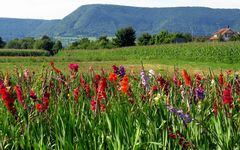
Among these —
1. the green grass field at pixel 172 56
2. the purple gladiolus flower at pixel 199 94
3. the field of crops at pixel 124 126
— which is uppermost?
the purple gladiolus flower at pixel 199 94

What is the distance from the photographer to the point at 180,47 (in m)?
62.2

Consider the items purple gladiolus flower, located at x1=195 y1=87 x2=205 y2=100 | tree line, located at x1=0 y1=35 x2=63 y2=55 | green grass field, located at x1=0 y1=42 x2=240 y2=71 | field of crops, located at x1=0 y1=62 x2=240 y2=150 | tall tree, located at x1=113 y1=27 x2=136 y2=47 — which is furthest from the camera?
tree line, located at x1=0 y1=35 x2=63 y2=55

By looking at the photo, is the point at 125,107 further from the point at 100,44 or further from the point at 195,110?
the point at 100,44

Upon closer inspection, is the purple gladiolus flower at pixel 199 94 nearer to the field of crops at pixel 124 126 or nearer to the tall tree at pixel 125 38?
the field of crops at pixel 124 126

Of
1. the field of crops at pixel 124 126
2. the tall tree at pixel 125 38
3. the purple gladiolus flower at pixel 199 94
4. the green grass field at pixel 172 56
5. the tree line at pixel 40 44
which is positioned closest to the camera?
the field of crops at pixel 124 126

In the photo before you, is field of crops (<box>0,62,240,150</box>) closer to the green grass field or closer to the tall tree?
the green grass field

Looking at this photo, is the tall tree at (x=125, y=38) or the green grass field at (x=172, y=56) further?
the tall tree at (x=125, y=38)

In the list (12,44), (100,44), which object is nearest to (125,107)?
(100,44)

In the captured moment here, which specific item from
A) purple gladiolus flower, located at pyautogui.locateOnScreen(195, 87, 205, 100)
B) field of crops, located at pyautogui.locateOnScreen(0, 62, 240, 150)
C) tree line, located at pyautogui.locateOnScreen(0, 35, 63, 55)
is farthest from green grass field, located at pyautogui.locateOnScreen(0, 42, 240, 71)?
tree line, located at pyautogui.locateOnScreen(0, 35, 63, 55)

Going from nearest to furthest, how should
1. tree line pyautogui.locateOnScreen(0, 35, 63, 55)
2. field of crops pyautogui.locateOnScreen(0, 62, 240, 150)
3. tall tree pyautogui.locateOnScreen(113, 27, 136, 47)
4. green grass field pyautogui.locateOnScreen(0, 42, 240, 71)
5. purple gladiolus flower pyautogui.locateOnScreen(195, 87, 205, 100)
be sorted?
1. field of crops pyautogui.locateOnScreen(0, 62, 240, 150)
2. purple gladiolus flower pyautogui.locateOnScreen(195, 87, 205, 100)
3. green grass field pyautogui.locateOnScreen(0, 42, 240, 71)
4. tall tree pyautogui.locateOnScreen(113, 27, 136, 47)
5. tree line pyautogui.locateOnScreen(0, 35, 63, 55)

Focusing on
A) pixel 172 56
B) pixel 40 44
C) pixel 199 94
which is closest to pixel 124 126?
pixel 199 94

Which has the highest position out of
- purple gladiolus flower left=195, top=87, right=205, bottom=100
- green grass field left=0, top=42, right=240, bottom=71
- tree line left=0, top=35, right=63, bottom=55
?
purple gladiolus flower left=195, top=87, right=205, bottom=100

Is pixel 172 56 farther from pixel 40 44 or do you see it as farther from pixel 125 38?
pixel 40 44

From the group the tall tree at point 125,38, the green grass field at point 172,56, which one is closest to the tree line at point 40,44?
the tall tree at point 125,38
